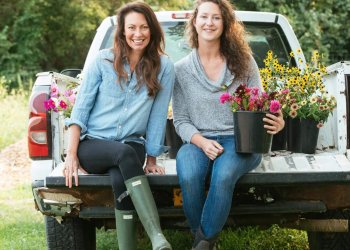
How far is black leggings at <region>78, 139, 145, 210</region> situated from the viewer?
3.42 meters

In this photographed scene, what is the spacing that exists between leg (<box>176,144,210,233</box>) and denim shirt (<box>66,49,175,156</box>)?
0.19m

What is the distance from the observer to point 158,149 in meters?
3.63

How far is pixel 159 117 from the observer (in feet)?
12.0

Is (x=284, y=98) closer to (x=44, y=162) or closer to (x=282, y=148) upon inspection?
(x=282, y=148)

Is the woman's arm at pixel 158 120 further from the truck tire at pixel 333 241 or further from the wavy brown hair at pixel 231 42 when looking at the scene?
the truck tire at pixel 333 241

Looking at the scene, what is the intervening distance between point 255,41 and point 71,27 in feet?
40.5

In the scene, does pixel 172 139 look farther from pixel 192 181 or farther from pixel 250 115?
pixel 250 115

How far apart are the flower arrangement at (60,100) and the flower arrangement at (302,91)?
46.3 inches

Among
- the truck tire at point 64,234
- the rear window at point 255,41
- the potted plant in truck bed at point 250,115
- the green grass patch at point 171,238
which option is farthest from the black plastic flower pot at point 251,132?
the rear window at point 255,41

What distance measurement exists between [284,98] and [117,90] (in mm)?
952

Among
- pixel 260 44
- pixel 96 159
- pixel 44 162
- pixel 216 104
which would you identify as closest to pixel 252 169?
pixel 216 104

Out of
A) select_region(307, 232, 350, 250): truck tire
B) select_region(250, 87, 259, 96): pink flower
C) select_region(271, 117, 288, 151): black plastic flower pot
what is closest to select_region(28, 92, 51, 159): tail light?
select_region(250, 87, 259, 96): pink flower

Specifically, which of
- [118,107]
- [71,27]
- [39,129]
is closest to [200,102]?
[118,107]

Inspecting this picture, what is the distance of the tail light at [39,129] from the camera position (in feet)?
12.3
